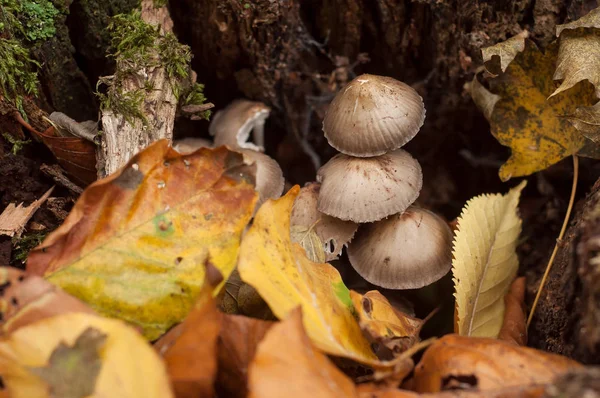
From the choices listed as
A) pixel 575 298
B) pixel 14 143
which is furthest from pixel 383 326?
pixel 14 143

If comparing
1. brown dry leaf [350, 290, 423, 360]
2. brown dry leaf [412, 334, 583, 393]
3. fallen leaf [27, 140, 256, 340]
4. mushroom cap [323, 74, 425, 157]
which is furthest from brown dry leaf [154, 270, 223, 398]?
mushroom cap [323, 74, 425, 157]

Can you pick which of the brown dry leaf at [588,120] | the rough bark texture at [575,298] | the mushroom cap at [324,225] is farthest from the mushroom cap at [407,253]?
the brown dry leaf at [588,120]

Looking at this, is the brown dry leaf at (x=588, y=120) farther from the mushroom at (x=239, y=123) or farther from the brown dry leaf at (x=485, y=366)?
the mushroom at (x=239, y=123)

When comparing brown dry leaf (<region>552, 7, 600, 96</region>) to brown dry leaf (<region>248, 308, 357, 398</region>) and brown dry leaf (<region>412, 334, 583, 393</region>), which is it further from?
brown dry leaf (<region>248, 308, 357, 398</region>)

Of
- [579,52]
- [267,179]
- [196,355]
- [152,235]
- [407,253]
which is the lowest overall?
[407,253]

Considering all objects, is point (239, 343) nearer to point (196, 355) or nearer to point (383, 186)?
point (196, 355)

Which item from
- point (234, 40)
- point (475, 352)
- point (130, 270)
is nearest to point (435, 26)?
point (234, 40)
